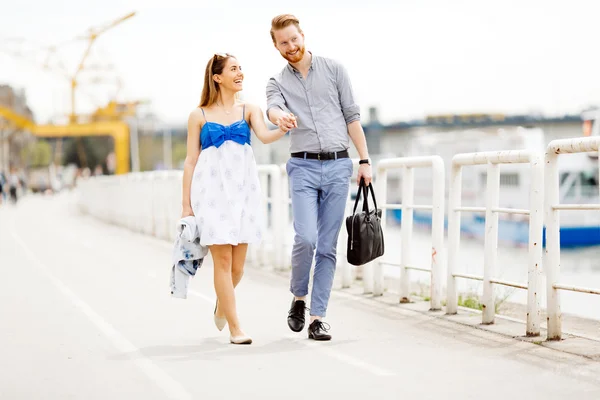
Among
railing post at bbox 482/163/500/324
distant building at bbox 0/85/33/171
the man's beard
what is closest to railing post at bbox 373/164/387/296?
railing post at bbox 482/163/500/324

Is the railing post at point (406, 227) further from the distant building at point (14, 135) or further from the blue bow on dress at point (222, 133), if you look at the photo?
the distant building at point (14, 135)

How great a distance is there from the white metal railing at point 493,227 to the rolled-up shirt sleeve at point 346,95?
1267mm

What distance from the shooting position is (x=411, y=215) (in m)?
9.39

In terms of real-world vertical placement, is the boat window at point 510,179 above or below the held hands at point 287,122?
below

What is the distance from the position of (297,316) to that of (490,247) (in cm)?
166

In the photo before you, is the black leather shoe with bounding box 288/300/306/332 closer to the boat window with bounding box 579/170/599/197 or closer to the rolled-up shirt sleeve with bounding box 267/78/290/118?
the rolled-up shirt sleeve with bounding box 267/78/290/118

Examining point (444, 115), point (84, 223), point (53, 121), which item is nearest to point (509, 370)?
point (84, 223)

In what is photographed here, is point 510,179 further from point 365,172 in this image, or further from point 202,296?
point 365,172

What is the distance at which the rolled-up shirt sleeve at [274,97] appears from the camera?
23.2 ft

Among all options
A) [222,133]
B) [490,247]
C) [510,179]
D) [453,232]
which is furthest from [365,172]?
[510,179]

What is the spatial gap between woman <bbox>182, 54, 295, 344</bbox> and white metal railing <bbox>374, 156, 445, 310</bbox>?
2.19 m

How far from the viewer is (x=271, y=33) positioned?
7.02m

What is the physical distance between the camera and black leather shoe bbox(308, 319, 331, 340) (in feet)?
23.4

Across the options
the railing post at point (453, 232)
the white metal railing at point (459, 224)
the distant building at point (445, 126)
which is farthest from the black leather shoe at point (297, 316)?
the distant building at point (445, 126)
